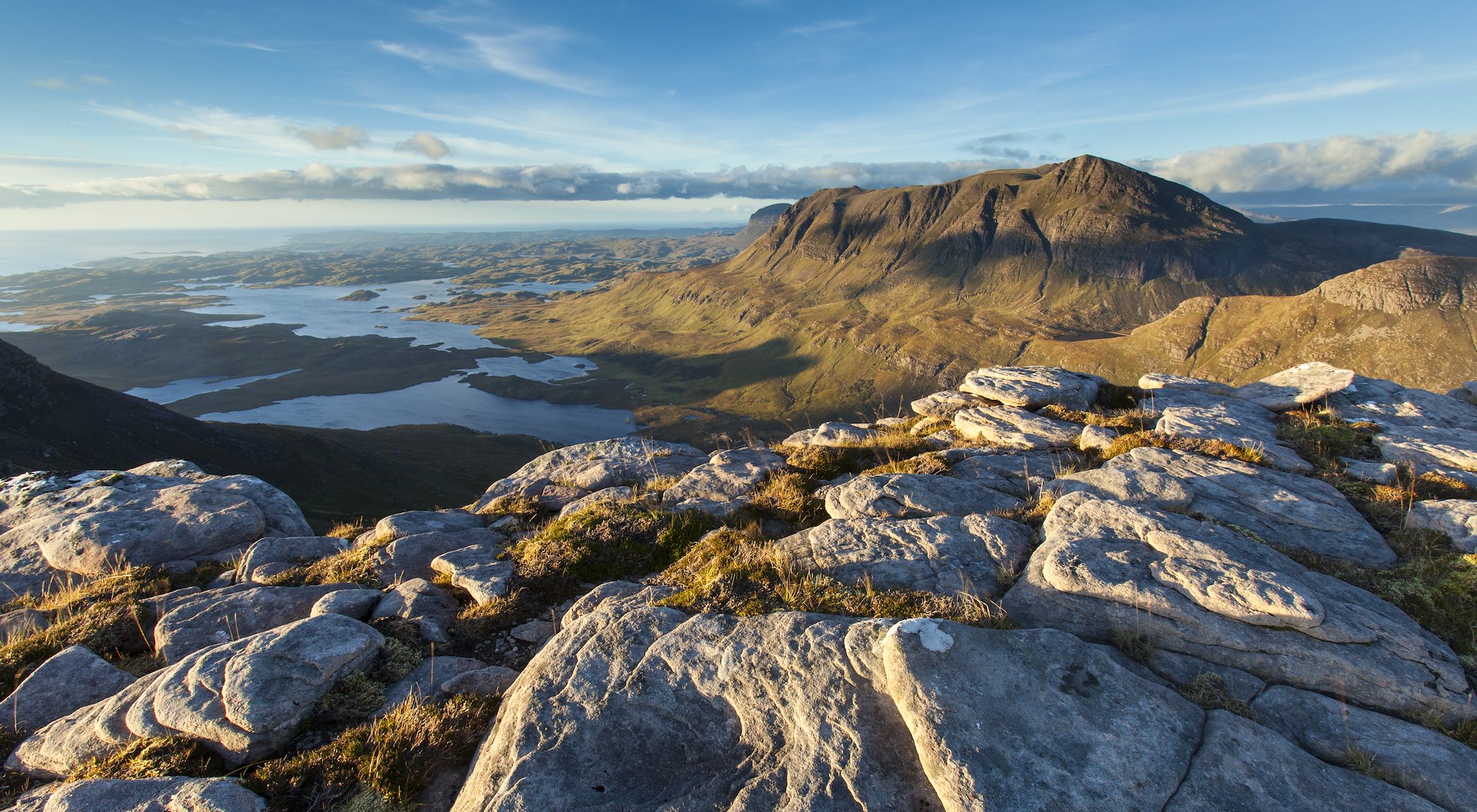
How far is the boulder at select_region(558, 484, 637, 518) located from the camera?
51.0 feet

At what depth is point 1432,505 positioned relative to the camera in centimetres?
1036

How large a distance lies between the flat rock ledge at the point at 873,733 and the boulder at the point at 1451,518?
7.02 m

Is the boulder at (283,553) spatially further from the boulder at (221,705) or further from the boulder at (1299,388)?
the boulder at (1299,388)

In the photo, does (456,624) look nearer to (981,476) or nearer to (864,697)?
(864,697)

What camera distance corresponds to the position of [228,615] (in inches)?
432

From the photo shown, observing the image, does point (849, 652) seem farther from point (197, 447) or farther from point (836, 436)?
point (197, 447)

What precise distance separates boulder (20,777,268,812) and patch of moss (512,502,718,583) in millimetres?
5807

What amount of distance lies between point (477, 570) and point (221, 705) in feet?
15.5

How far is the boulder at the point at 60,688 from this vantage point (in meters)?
8.59

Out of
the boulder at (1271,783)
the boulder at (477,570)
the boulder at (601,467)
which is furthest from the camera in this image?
the boulder at (601,467)

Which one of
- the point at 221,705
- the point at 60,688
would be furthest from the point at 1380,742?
the point at 60,688

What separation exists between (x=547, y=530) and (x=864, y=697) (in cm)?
942

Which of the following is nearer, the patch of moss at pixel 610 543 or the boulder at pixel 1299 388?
the patch of moss at pixel 610 543

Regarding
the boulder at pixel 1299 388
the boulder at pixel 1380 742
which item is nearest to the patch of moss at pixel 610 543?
the boulder at pixel 1380 742
